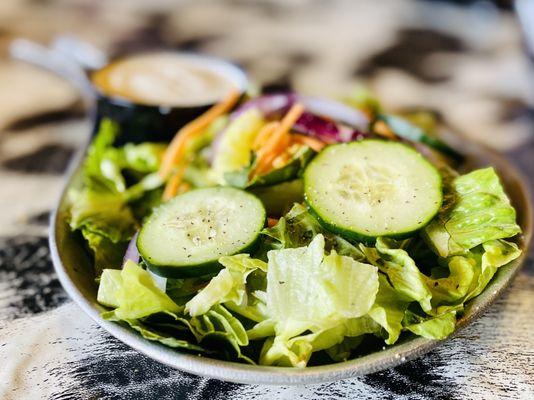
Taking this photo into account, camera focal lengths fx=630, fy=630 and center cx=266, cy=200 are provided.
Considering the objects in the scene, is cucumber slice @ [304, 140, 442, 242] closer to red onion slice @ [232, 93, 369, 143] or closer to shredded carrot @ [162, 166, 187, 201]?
red onion slice @ [232, 93, 369, 143]

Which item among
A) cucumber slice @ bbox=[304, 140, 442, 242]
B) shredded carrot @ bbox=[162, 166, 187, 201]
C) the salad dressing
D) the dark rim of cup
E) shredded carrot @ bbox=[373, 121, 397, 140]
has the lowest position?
shredded carrot @ bbox=[162, 166, 187, 201]

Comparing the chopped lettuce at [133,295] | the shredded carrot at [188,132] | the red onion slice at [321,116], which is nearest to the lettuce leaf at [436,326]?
the chopped lettuce at [133,295]

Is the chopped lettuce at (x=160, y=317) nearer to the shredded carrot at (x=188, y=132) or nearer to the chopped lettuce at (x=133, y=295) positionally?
the chopped lettuce at (x=133, y=295)

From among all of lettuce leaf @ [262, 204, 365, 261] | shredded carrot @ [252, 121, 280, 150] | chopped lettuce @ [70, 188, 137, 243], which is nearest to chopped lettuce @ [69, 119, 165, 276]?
chopped lettuce @ [70, 188, 137, 243]

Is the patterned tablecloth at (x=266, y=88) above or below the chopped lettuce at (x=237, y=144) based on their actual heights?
below

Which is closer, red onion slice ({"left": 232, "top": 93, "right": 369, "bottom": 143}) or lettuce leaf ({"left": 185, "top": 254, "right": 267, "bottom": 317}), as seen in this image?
lettuce leaf ({"left": 185, "top": 254, "right": 267, "bottom": 317})

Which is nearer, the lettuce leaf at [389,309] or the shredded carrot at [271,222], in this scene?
the lettuce leaf at [389,309]

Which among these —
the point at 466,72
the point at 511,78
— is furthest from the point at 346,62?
the point at 511,78

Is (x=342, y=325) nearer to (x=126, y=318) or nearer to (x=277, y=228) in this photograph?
(x=277, y=228)
